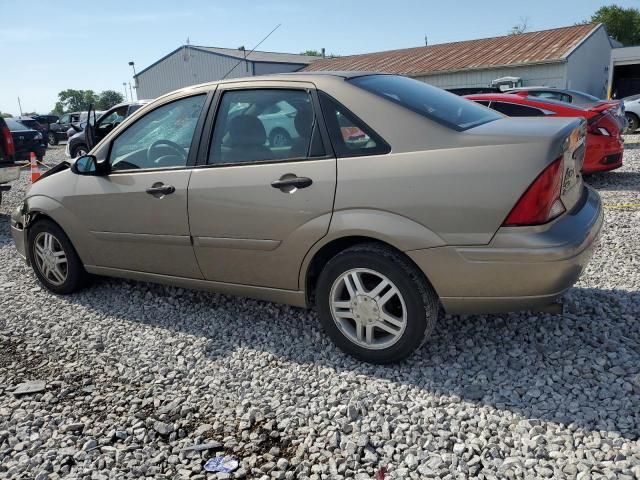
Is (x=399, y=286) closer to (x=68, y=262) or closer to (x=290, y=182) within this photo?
(x=290, y=182)

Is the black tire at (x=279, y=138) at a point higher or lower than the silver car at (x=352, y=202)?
higher

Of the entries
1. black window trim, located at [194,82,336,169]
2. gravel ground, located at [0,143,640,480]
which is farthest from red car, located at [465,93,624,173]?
black window trim, located at [194,82,336,169]

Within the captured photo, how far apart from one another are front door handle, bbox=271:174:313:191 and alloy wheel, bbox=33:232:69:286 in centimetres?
238

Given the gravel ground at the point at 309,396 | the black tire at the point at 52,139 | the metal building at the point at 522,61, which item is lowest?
the gravel ground at the point at 309,396

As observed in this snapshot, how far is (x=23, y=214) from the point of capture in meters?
4.76

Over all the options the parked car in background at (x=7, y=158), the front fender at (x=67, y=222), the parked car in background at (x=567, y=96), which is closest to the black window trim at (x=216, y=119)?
the front fender at (x=67, y=222)

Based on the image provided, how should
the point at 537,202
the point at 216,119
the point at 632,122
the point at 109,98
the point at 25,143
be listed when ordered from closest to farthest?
the point at 537,202, the point at 216,119, the point at 25,143, the point at 632,122, the point at 109,98

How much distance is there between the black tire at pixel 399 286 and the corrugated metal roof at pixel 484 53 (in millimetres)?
24084

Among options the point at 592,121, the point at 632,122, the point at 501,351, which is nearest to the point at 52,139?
the point at 632,122

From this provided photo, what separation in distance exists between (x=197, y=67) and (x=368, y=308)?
37.9m

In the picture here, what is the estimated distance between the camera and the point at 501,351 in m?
3.25

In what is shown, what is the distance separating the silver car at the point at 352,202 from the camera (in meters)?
2.69

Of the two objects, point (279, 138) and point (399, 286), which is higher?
point (279, 138)

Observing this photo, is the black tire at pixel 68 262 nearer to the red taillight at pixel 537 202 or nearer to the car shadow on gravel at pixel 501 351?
the car shadow on gravel at pixel 501 351
